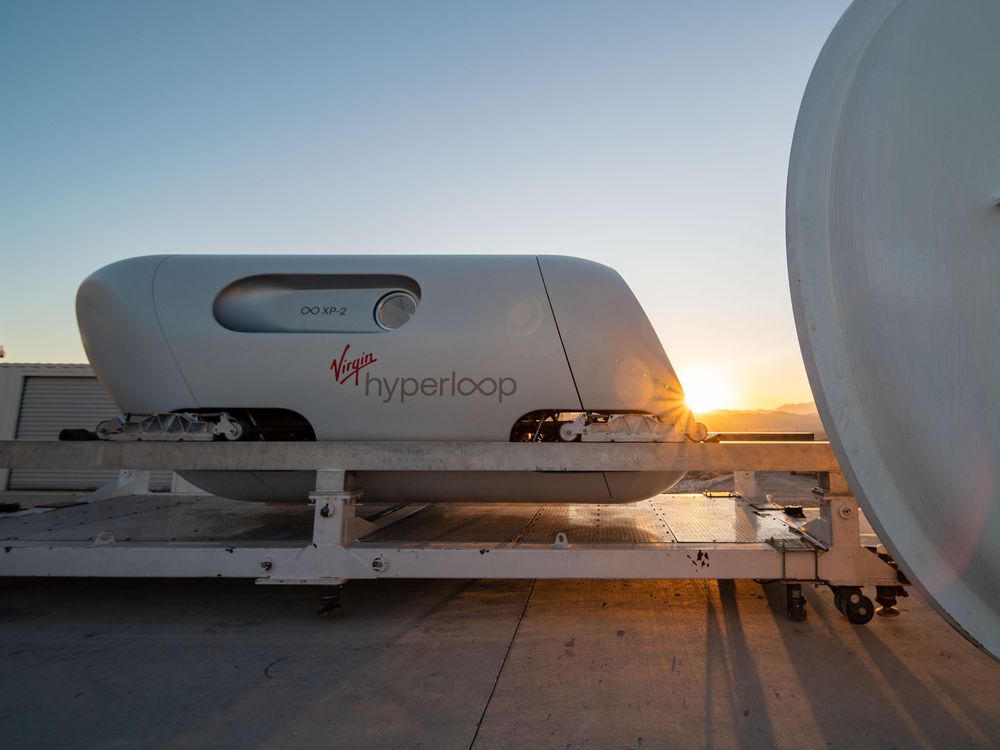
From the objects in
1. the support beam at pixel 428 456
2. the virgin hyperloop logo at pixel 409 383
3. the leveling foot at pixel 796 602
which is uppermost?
the virgin hyperloop logo at pixel 409 383

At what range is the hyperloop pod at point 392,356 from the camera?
3154 mm

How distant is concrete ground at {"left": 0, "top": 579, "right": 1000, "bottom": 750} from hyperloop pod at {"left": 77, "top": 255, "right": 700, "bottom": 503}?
831 mm

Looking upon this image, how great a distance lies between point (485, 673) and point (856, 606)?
2.06m

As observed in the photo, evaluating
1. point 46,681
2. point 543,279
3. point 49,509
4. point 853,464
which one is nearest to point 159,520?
point 49,509

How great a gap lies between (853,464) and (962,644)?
1854mm

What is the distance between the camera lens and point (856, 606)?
2.77 metres

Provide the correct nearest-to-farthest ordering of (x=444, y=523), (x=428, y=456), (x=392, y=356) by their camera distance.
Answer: (x=428, y=456), (x=392, y=356), (x=444, y=523)

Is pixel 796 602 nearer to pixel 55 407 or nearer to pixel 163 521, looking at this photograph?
pixel 163 521

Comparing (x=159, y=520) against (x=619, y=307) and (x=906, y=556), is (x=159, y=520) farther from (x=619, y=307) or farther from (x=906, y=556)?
(x=906, y=556)

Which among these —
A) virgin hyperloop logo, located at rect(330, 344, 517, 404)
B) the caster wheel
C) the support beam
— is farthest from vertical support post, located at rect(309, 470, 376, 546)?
the caster wheel

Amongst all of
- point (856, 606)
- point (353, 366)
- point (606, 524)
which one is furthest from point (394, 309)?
point (856, 606)

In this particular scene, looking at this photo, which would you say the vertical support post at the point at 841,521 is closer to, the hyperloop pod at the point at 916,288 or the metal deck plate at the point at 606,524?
the metal deck plate at the point at 606,524

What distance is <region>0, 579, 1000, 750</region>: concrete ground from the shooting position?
1884 mm

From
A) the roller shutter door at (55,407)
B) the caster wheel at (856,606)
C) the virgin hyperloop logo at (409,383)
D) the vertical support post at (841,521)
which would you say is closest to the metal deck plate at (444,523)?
the vertical support post at (841,521)
